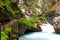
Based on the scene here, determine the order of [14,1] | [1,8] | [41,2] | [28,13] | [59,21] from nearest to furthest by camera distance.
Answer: [1,8] < [14,1] < [59,21] < [28,13] < [41,2]

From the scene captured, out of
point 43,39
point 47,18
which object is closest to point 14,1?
point 43,39

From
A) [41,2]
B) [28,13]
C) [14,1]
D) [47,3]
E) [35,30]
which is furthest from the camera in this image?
[47,3]

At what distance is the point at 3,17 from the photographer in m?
8.39

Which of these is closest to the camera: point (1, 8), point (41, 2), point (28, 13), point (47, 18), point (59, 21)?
point (1, 8)

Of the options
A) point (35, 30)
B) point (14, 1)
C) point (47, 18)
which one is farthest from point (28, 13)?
point (14, 1)

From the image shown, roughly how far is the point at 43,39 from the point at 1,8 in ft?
13.9

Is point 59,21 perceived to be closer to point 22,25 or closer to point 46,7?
point 22,25

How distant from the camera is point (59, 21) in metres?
13.4

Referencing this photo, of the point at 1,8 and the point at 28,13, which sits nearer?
the point at 1,8

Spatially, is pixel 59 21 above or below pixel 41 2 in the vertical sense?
below

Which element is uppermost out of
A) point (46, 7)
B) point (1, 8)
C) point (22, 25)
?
point (46, 7)

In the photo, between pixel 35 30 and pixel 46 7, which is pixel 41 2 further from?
pixel 35 30

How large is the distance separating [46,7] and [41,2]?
7.29 ft

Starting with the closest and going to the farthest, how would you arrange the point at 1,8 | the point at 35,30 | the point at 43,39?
the point at 1,8
the point at 43,39
the point at 35,30
